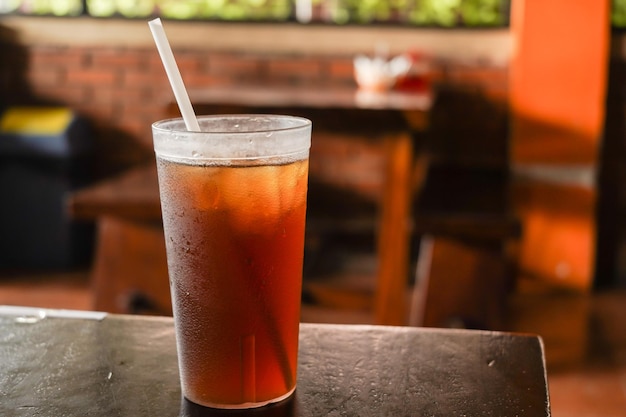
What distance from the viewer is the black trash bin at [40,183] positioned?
3.93m

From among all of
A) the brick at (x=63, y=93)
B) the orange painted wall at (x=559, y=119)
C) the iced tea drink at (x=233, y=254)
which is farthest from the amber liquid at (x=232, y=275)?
the brick at (x=63, y=93)

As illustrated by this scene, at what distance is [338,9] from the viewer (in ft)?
13.5

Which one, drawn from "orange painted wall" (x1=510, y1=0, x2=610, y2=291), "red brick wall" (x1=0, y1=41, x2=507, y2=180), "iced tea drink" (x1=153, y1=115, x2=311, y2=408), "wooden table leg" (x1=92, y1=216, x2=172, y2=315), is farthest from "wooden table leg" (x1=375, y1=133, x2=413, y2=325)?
"iced tea drink" (x1=153, y1=115, x2=311, y2=408)

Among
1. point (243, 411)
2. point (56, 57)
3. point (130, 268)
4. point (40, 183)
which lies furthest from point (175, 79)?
point (56, 57)

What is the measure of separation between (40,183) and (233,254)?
348 centimetres

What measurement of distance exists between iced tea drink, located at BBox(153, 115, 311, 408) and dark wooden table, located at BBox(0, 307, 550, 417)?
4cm

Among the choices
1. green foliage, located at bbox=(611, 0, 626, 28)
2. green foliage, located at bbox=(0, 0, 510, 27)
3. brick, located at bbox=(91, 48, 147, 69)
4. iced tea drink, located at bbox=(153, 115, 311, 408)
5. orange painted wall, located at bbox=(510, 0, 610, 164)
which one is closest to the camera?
iced tea drink, located at bbox=(153, 115, 311, 408)

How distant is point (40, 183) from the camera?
4.00m

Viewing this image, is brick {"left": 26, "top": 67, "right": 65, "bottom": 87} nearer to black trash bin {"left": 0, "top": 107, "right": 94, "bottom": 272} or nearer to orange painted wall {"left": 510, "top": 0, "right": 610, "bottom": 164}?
black trash bin {"left": 0, "top": 107, "right": 94, "bottom": 272}

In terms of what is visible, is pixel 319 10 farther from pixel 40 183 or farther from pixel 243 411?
pixel 243 411

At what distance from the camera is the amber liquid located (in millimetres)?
759

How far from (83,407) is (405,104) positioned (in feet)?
7.20

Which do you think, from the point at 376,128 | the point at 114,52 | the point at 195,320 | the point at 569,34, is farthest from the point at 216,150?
the point at 114,52

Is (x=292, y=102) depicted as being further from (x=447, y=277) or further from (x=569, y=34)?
(x=569, y=34)
